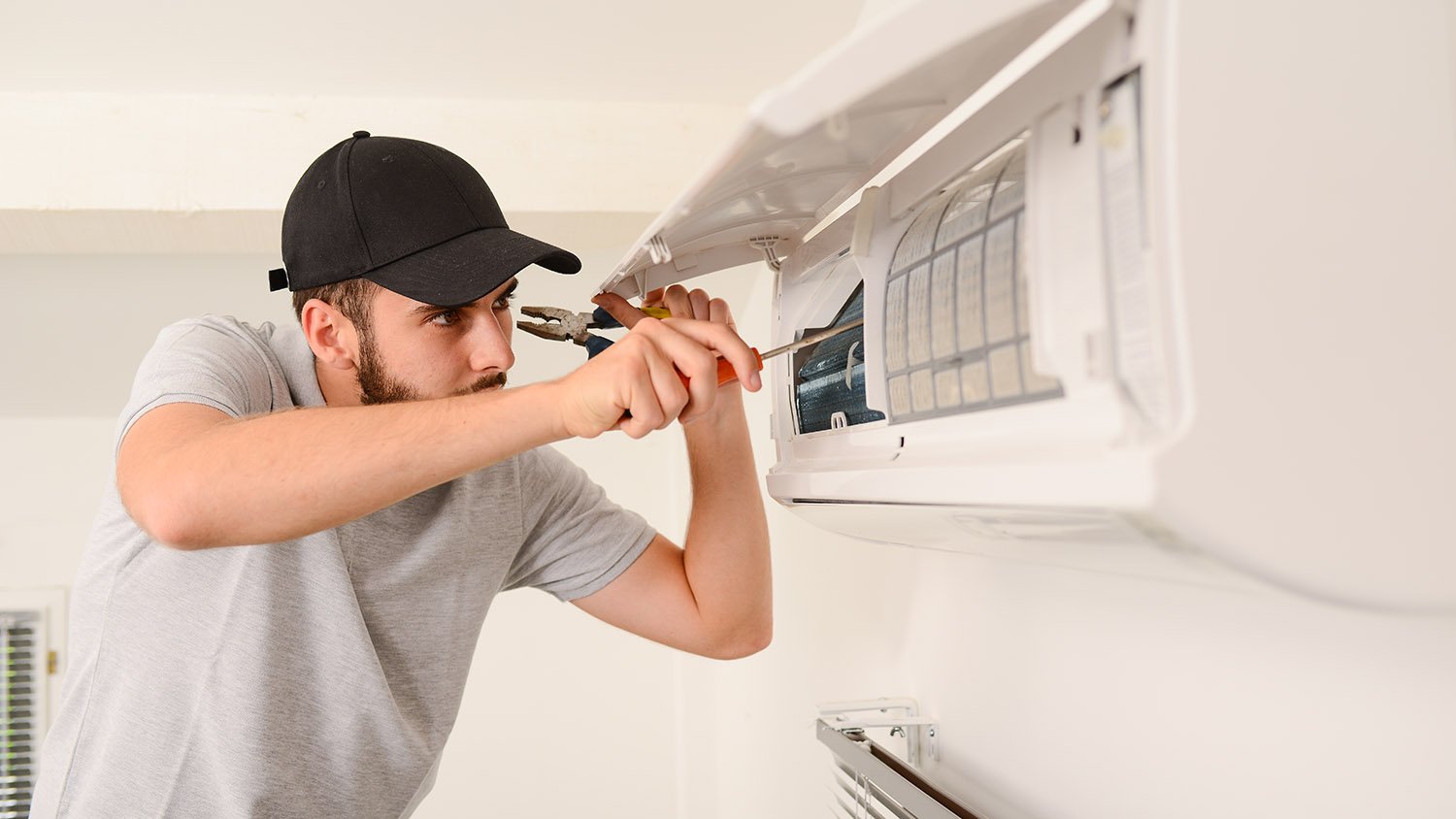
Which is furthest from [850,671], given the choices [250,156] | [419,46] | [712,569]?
[250,156]

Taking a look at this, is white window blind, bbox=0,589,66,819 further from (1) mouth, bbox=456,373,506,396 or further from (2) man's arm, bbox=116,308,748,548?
(2) man's arm, bbox=116,308,748,548

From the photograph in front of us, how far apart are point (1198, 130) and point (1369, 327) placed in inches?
5.3

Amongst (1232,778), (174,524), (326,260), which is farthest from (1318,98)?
(326,260)

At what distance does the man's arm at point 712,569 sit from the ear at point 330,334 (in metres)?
0.43

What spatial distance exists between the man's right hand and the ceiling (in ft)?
3.76

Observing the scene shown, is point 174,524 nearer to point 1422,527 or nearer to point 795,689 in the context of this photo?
point 1422,527

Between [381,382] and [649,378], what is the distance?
540mm

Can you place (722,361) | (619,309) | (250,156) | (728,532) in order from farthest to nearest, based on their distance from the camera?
(250,156)
(728,532)
(619,309)
(722,361)

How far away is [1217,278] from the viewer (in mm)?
484

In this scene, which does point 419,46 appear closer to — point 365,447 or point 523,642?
point 365,447

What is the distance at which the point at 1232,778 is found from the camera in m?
0.80

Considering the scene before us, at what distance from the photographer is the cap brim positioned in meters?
1.14

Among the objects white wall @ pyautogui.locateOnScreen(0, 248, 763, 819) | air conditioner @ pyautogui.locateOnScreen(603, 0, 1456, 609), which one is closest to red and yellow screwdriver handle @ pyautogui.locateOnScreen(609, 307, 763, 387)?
air conditioner @ pyautogui.locateOnScreen(603, 0, 1456, 609)

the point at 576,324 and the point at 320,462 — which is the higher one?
the point at 576,324
